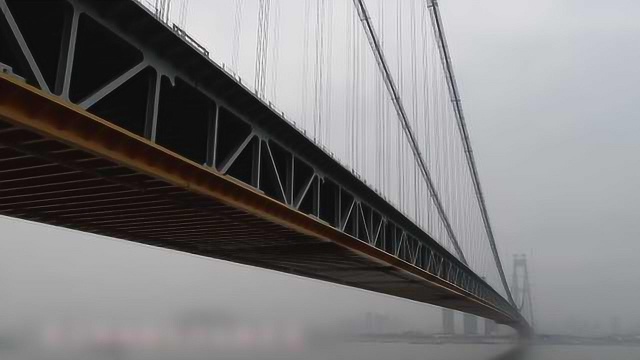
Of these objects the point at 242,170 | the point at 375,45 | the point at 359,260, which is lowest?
the point at 359,260

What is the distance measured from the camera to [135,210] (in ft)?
46.4

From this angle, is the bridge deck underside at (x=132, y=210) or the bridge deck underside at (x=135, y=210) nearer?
the bridge deck underside at (x=135, y=210)

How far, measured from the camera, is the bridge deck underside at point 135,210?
30.6ft

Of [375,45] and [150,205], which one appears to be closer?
[150,205]

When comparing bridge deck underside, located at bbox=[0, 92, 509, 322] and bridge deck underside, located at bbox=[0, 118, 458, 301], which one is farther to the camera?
bridge deck underside, located at bbox=[0, 118, 458, 301]

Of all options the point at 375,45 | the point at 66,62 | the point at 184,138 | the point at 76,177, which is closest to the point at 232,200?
the point at 184,138

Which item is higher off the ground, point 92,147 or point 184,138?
point 184,138

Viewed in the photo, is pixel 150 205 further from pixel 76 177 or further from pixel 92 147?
pixel 92 147

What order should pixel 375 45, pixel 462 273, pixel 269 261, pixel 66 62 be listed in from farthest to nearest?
pixel 462 273 → pixel 375 45 → pixel 269 261 → pixel 66 62

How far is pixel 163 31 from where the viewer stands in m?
10.1

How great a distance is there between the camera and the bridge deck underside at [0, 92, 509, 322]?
30.6ft

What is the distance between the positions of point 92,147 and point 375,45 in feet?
98.1

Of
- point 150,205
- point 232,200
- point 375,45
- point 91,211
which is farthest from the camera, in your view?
point 375,45

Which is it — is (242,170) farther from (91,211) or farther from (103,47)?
(103,47)
